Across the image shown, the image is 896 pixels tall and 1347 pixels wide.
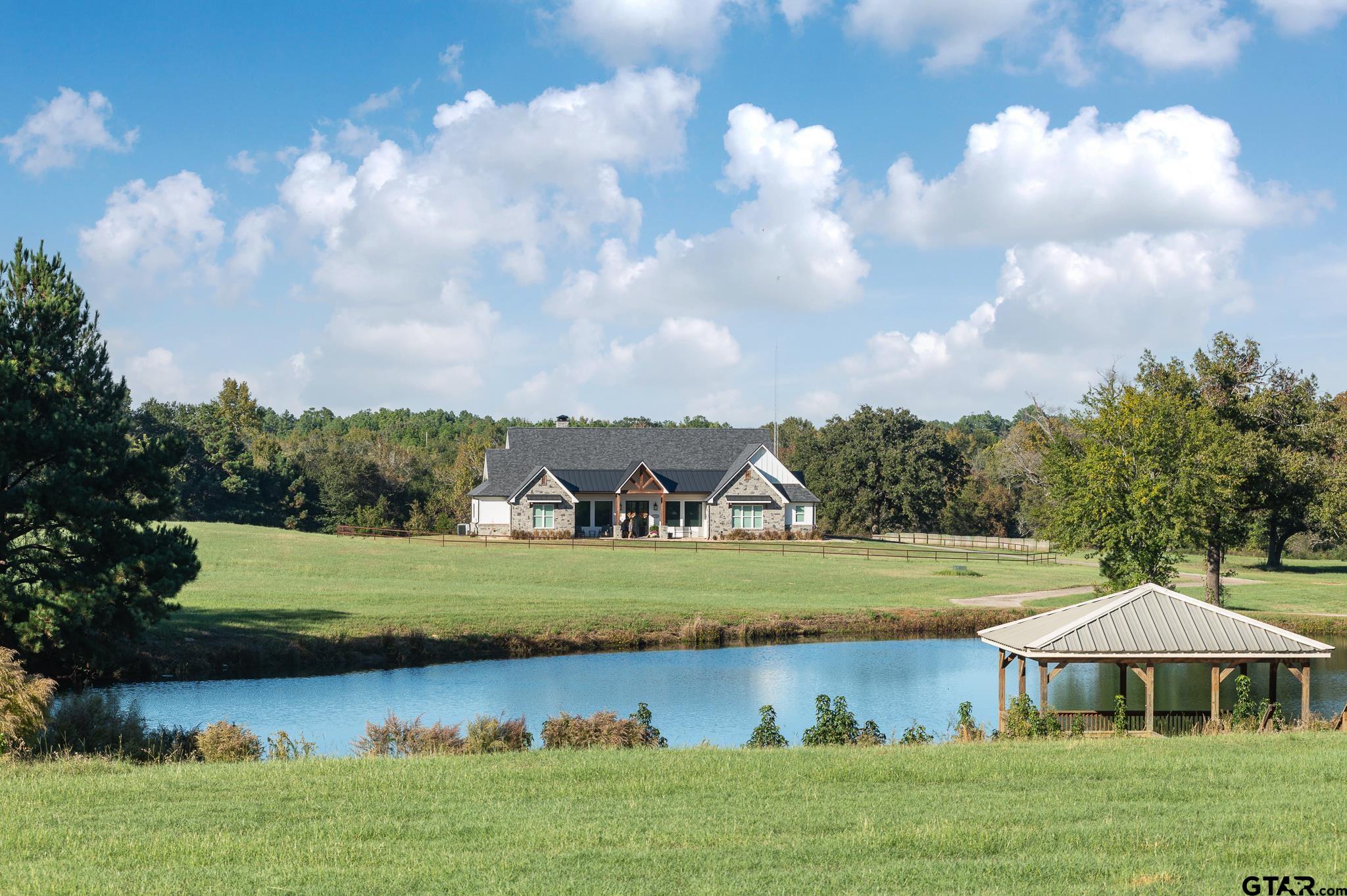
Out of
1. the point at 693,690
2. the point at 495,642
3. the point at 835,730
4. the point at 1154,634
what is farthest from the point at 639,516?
the point at 835,730

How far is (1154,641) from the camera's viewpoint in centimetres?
2088

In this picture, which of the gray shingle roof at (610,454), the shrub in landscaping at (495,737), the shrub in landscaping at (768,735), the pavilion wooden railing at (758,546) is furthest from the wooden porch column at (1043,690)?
the gray shingle roof at (610,454)

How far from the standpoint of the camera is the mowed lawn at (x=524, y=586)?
36.5 m

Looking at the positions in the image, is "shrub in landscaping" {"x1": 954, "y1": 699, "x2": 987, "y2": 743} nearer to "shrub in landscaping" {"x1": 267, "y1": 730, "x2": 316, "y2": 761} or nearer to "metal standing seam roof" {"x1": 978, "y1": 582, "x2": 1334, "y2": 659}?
"metal standing seam roof" {"x1": 978, "y1": 582, "x2": 1334, "y2": 659}

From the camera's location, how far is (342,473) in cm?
8525

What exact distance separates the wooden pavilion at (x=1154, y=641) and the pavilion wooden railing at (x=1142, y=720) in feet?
0.35

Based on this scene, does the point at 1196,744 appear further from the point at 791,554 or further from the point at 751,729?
the point at 791,554

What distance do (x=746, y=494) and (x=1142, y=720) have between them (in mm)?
48512

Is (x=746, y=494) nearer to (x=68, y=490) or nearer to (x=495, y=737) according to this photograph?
(x=68, y=490)

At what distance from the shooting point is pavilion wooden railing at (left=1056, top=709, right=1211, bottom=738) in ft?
70.8

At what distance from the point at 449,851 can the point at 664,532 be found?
62.4m

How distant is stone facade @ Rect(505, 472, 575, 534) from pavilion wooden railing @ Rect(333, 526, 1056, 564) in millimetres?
1663

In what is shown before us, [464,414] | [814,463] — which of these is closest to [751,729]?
[814,463]

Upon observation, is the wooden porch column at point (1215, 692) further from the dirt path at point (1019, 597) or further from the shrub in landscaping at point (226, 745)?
the dirt path at point (1019, 597)
